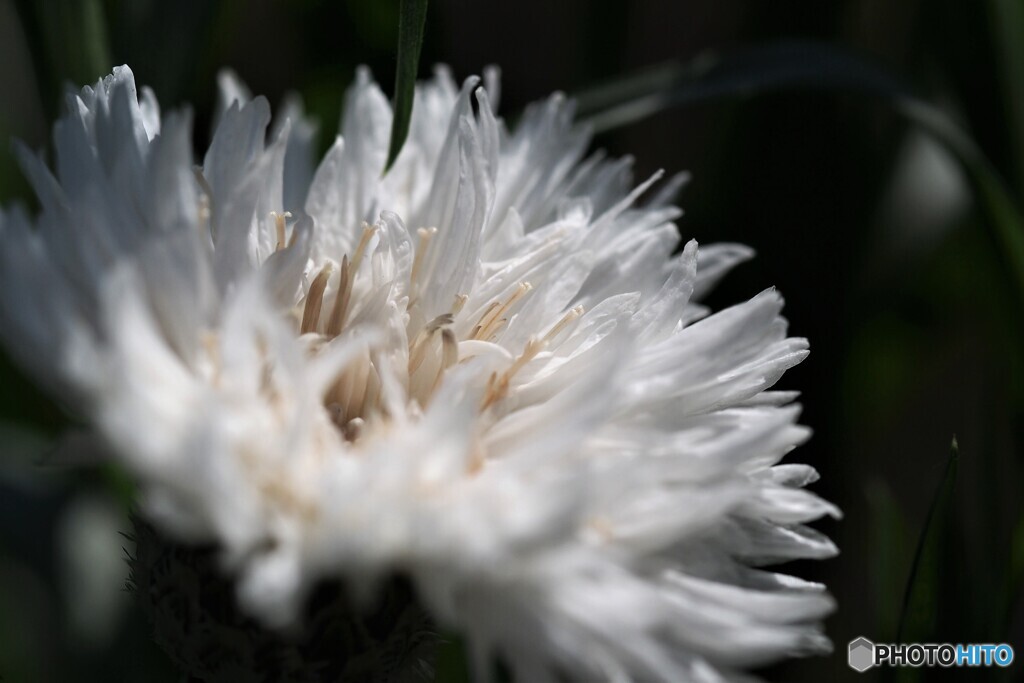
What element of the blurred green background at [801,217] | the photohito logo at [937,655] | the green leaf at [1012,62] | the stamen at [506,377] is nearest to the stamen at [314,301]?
the stamen at [506,377]

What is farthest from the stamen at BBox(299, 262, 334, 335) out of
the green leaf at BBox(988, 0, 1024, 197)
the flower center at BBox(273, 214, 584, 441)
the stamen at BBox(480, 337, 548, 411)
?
the green leaf at BBox(988, 0, 1024, 197)

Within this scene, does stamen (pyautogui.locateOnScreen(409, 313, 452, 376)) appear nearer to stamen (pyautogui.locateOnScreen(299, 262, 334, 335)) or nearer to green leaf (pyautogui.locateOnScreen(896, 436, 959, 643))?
stamen (pyautogui.locateOnScreen(299, 262, 334, 335))

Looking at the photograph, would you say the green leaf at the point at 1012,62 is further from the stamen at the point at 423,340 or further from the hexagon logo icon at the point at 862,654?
the stamen at the point at 423,340

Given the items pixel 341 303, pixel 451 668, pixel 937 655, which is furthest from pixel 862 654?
pixel 341 303

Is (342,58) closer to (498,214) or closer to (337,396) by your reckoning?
(498,214)

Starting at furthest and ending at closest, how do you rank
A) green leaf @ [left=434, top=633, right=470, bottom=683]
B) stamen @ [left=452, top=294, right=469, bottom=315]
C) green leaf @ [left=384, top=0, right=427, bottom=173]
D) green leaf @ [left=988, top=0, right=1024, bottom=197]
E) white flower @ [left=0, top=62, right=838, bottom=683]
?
green leaf @ [left=988, top=0, right=1024, bottom=197] → green leaf @ [left=434, top=633, right=470, bottom=683] → stamen @ [left=452, top=294, right=469, bottom=315] → green leaf @ [left=384, top=0, right=427, bottom=173] → white flower @ [left=0, top=62, right=838, bottom=683]

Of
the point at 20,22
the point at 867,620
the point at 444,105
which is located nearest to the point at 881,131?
the point at 867,620

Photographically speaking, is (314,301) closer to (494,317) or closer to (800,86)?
(494,317)
